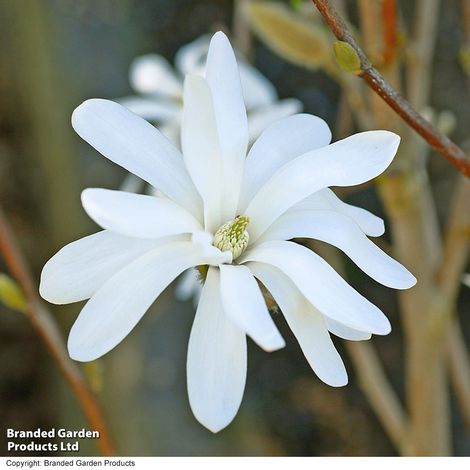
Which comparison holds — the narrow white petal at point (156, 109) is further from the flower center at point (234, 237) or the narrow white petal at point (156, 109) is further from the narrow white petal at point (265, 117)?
the flower center at point (234, 237)

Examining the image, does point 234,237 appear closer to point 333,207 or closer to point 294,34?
point 333,207

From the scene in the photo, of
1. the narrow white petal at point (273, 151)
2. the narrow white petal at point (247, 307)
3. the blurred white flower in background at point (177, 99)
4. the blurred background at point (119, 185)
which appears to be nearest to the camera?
the narrow white petal at point (247, 307)

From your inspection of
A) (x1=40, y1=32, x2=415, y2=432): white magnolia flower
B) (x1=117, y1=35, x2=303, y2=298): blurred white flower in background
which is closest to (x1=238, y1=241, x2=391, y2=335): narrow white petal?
(x1=40, y1=32, x2=415, y2=432): white magnolia flower

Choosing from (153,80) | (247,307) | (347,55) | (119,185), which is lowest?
(247,307)

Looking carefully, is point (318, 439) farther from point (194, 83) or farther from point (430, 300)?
point (194, 83)

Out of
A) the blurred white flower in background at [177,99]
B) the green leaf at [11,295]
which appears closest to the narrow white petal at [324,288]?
the green leaf at [11,295]

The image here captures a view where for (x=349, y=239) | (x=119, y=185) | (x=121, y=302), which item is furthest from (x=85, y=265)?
(x=119, y=185)

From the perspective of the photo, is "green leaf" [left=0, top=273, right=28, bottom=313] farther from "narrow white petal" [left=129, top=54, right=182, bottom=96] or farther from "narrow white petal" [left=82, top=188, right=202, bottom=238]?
"narrow white petal" [left=129, top=54, right=182, bottom=96]
